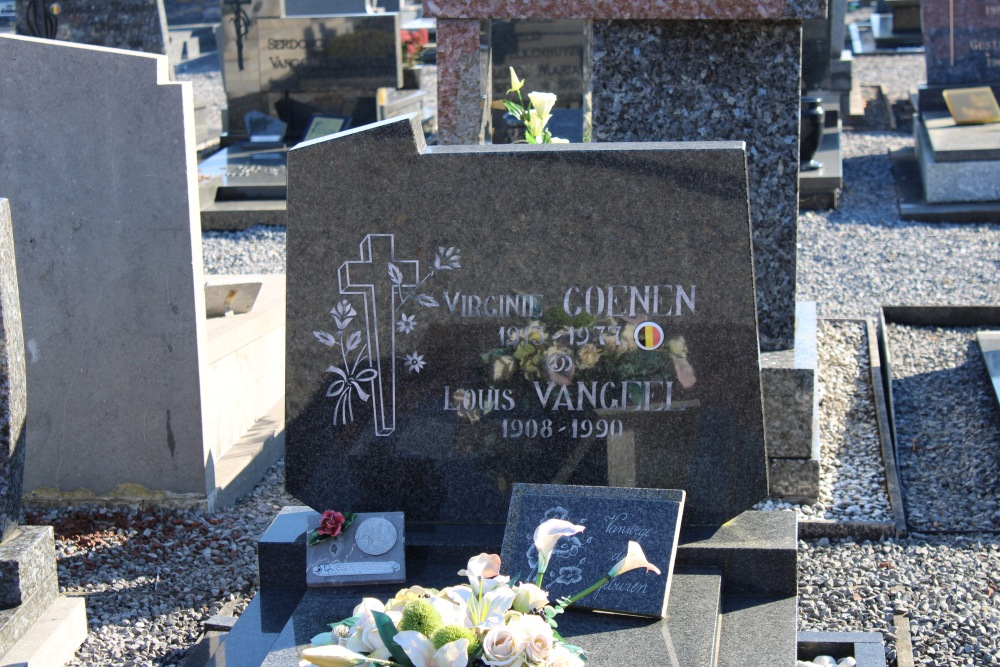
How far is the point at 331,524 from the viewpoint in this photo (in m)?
3.55

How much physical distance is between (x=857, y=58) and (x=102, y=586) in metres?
16.1

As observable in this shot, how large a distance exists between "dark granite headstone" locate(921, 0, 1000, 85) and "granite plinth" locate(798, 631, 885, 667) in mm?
8711

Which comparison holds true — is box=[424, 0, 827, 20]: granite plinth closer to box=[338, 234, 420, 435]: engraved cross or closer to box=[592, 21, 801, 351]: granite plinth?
box=[592, 21, 801, 351]: granite plinth

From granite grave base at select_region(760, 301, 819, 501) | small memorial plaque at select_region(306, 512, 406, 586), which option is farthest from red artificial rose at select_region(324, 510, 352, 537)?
granite grave base at select_region(760, 301, 819, 501)

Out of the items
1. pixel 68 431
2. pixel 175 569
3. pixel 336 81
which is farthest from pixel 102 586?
pixel 336 81

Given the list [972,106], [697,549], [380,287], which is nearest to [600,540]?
[697,549]

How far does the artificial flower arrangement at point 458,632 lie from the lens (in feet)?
7.48

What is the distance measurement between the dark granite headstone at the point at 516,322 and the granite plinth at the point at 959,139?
A: 6461mm

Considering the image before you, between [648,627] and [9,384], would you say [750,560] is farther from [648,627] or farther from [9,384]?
[9,384]

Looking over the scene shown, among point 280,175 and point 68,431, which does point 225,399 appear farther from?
point 280,175

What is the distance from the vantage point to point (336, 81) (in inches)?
462

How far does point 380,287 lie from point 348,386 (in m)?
0.35

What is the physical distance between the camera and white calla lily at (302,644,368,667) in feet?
7.65

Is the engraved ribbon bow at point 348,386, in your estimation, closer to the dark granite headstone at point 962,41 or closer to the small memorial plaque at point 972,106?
the small memorial plaque at point 972,106
